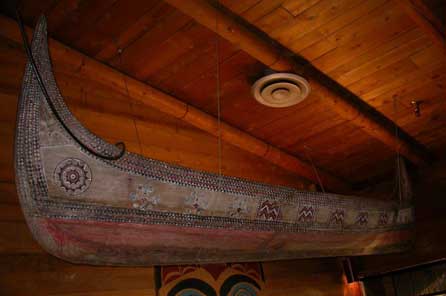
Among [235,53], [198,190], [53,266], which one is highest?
[235,53]

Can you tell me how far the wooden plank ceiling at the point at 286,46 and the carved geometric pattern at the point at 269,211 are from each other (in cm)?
118

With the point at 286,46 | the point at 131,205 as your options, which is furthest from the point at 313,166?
the point at 131,205

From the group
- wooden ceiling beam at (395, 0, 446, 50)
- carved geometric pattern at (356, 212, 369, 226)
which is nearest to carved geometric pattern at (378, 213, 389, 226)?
carved geometric pattern at (356, 212, 369, 226)

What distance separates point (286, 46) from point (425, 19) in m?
0.94

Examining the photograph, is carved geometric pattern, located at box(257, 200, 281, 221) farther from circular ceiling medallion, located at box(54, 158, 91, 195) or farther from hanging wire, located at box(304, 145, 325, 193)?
hanging wire, located at box(304, 145, 325, 193)

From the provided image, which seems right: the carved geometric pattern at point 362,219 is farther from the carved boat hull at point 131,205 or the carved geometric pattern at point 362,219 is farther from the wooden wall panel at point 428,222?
the wooden wall panel at point 428,222

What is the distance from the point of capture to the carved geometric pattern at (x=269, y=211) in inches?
113

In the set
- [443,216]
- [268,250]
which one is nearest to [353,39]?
[268,250]

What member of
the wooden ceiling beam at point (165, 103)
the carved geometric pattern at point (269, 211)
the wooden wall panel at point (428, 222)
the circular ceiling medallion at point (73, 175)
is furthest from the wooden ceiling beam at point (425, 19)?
the circular ceiling medallion at point (73, 175)

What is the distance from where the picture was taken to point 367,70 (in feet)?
11.8

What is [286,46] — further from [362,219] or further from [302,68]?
[362,219]

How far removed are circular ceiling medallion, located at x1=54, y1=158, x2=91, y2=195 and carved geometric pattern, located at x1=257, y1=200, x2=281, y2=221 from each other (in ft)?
3.83

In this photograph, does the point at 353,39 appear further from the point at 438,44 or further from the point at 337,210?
the point at 337,210

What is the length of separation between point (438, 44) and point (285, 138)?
173cm
